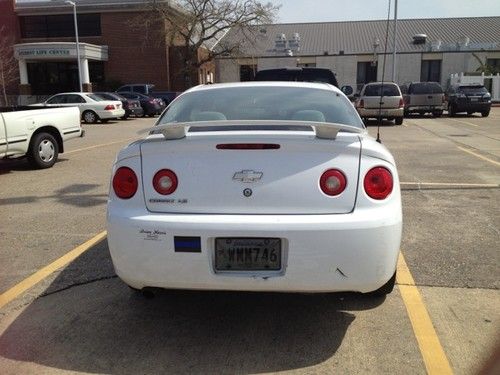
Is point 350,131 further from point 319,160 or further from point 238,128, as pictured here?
point 238,128

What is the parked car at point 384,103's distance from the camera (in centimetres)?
2109

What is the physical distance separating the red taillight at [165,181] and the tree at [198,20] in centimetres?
3845

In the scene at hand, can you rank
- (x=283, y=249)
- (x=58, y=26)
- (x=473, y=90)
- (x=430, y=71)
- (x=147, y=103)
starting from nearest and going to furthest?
(x=283, y=249) < (x=473, y=90) < (x=147, y=103) < (x=58, y=26) < (x=430, y=71)

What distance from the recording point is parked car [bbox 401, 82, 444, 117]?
25656 millimetres

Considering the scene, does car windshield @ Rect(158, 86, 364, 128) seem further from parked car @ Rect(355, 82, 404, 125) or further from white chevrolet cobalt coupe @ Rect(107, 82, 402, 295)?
parked car @ Rect(355, 82, 404, 125)

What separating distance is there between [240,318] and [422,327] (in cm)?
121

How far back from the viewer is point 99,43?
43.8 metres

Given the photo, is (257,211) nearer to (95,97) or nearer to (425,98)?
(95,97)

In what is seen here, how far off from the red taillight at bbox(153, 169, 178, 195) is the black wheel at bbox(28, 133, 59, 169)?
7.46 m

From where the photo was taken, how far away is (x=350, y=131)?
3.40 metres

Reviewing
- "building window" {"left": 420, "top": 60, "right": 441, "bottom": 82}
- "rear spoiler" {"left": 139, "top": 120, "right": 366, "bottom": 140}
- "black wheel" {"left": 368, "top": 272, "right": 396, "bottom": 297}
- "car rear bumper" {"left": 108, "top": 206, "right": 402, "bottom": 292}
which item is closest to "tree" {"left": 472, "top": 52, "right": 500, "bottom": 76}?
"building window" {"left": 420, "top": 60, "right": 441, "bottom": 82}

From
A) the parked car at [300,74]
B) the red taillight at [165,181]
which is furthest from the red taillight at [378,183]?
the parked car at [300,74]

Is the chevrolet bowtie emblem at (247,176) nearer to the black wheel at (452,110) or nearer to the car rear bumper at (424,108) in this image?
the car rear bumper at (424,108)

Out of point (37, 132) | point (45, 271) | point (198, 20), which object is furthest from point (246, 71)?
point (45, 271)
